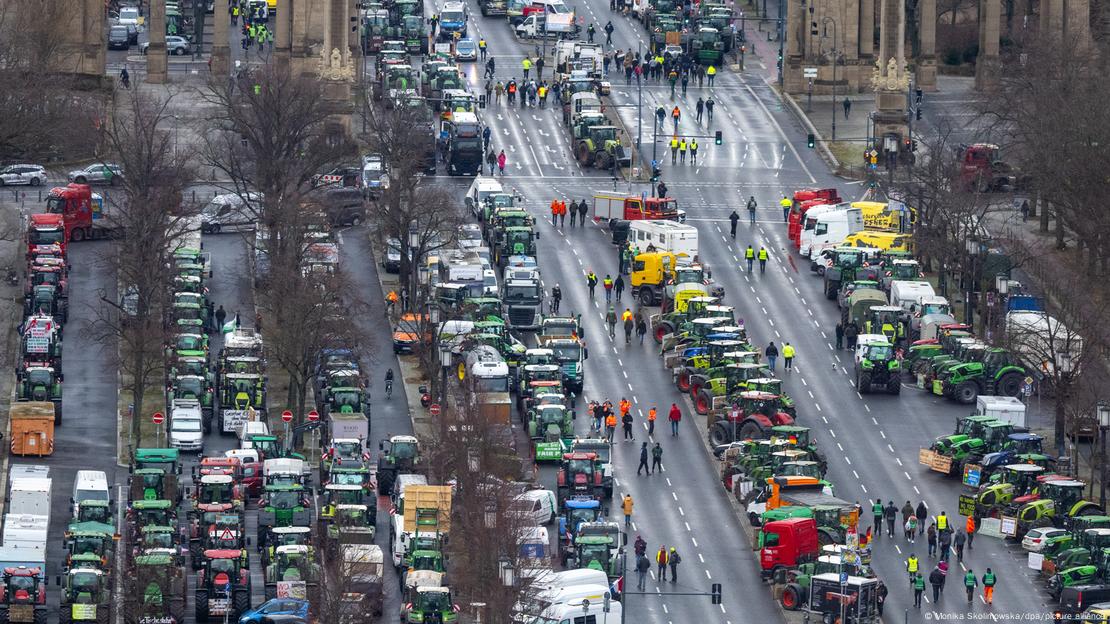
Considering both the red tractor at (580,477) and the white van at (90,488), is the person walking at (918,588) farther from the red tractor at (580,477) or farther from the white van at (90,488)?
the white van at (90,488)

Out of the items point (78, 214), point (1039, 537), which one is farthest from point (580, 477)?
point (78, 214)

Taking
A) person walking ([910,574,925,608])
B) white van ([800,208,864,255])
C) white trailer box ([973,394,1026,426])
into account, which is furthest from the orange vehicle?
person walking ([910,574,925,608])

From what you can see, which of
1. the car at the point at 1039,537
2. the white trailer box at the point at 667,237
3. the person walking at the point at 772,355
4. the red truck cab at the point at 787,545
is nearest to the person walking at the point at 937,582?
the red truck cab at the point at 787,545

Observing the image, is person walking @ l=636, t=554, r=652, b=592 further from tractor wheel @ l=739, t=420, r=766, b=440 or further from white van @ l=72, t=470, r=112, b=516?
white van @ l=72, t=470, r=112, b=516

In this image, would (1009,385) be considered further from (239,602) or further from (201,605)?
(201,605)

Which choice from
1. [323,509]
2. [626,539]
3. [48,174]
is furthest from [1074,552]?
[48,174]
